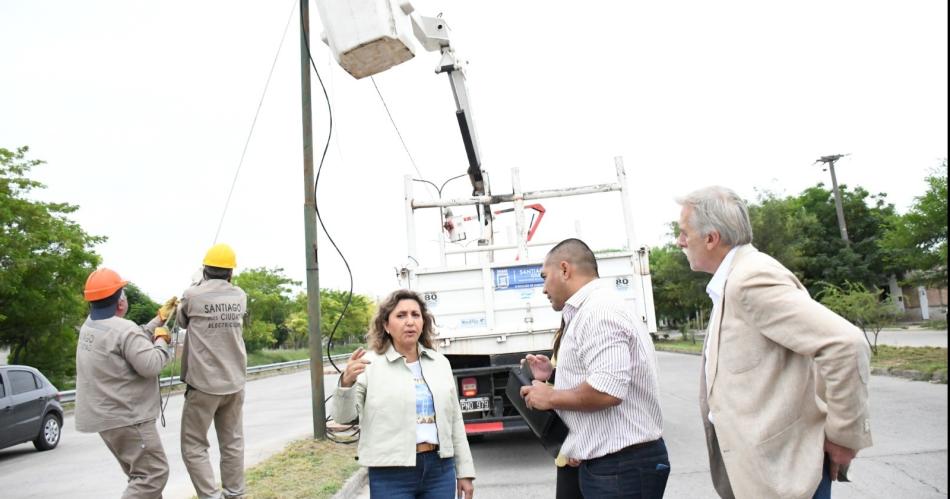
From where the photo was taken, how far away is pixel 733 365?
225cm

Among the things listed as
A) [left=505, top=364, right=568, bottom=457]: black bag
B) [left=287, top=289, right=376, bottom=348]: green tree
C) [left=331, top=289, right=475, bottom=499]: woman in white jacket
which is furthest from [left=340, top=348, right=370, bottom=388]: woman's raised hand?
[left=287, top=289, right=376, bottom=348]: green tree

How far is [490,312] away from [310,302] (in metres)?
2.30

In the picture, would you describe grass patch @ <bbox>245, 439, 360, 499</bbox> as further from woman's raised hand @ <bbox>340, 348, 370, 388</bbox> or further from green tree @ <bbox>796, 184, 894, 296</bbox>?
green tree @ <bbox>796, 184, 894, 296</bbox>

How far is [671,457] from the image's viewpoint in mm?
7395

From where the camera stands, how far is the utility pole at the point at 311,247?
8086mm

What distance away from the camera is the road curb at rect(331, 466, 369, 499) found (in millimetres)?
5877

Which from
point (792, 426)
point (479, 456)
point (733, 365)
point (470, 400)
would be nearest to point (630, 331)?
point (733, 365)

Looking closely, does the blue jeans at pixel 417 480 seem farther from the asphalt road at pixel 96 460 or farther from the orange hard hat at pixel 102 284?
the asphalt road at pixel 96 460

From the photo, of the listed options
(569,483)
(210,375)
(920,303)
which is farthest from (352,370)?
(920,303)

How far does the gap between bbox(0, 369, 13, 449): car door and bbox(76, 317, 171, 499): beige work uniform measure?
769 cm

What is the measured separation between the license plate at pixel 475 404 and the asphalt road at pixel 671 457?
66 cm

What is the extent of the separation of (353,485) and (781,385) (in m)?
5.01

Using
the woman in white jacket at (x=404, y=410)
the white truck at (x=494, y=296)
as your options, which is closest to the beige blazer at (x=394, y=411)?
the woman in white jacket at (x=404, y=410)

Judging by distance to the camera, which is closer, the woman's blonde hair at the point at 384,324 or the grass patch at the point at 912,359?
the woman's blonde hair at the point at 384,324
